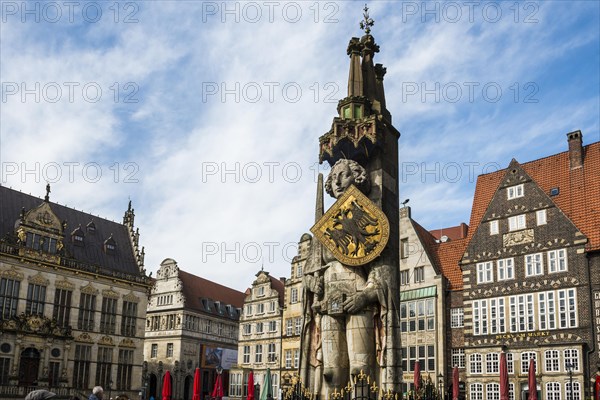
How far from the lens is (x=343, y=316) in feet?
47.4

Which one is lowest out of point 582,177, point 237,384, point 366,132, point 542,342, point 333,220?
point 237,384

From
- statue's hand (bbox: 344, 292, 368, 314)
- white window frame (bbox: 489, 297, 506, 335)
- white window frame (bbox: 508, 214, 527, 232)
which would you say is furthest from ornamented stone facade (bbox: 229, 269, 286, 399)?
statue's hand (bbox: 344, 292, 368, 314)

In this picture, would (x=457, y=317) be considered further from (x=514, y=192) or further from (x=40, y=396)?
(x=40, y=396)

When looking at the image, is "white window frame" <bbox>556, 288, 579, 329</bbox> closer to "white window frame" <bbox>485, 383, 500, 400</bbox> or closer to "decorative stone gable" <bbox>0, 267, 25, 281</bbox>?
"white window frame" <bbox>485, 383, 500, 400</bbox>

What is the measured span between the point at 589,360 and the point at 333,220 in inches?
825

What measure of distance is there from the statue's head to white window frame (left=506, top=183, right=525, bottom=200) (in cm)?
2255

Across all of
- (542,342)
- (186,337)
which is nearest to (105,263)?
(186,337)

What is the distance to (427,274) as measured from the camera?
3897cm

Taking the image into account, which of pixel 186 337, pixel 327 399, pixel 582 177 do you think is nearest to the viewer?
pixel 327 399

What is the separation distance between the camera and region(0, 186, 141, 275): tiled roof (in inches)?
1708

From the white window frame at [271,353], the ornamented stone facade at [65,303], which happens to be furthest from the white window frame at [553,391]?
the ornamented stone facade at [65,303]

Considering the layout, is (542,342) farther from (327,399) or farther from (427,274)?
(327,399)

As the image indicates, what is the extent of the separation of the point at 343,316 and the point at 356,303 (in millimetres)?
578

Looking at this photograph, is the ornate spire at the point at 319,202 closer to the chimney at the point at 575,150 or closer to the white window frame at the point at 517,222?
the white window frame at the point at 517,222
